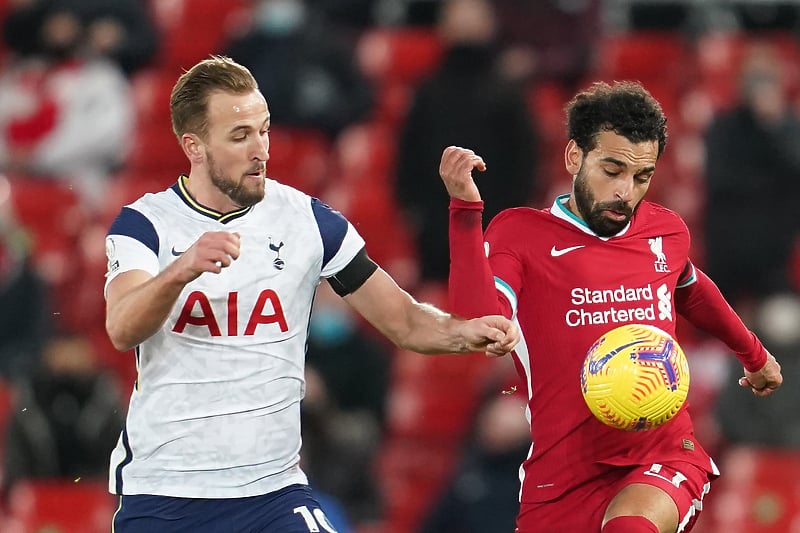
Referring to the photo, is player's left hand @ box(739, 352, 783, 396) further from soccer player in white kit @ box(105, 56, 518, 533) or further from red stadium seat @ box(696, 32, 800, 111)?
red stadium seat @ box(696, 32, 800, 111)

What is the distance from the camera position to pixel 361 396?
9.96m

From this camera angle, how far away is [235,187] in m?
5.40

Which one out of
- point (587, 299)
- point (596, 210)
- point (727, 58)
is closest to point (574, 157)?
point (596, 210)

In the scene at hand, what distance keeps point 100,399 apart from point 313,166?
292cm

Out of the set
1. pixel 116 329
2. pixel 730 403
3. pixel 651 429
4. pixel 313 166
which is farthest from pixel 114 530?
pixel 313 166

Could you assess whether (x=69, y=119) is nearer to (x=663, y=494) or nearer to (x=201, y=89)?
(x=201, y=89)

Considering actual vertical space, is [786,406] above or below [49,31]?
below

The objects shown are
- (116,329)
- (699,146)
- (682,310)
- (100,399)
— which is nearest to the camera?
(116,329)

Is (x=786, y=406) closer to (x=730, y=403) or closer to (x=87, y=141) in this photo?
(x=730, y=403)

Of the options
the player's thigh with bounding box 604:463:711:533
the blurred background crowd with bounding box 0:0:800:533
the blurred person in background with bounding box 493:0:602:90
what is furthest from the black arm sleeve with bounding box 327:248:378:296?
the blurred person in background with bounding box 493:0:602:90

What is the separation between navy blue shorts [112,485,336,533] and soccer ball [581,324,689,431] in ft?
3.52

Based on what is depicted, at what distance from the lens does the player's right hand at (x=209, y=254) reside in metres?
4.73

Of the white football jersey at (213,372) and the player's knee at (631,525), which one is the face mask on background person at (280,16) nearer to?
the white football jersey at (213,372)

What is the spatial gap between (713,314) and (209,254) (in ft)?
7.78
